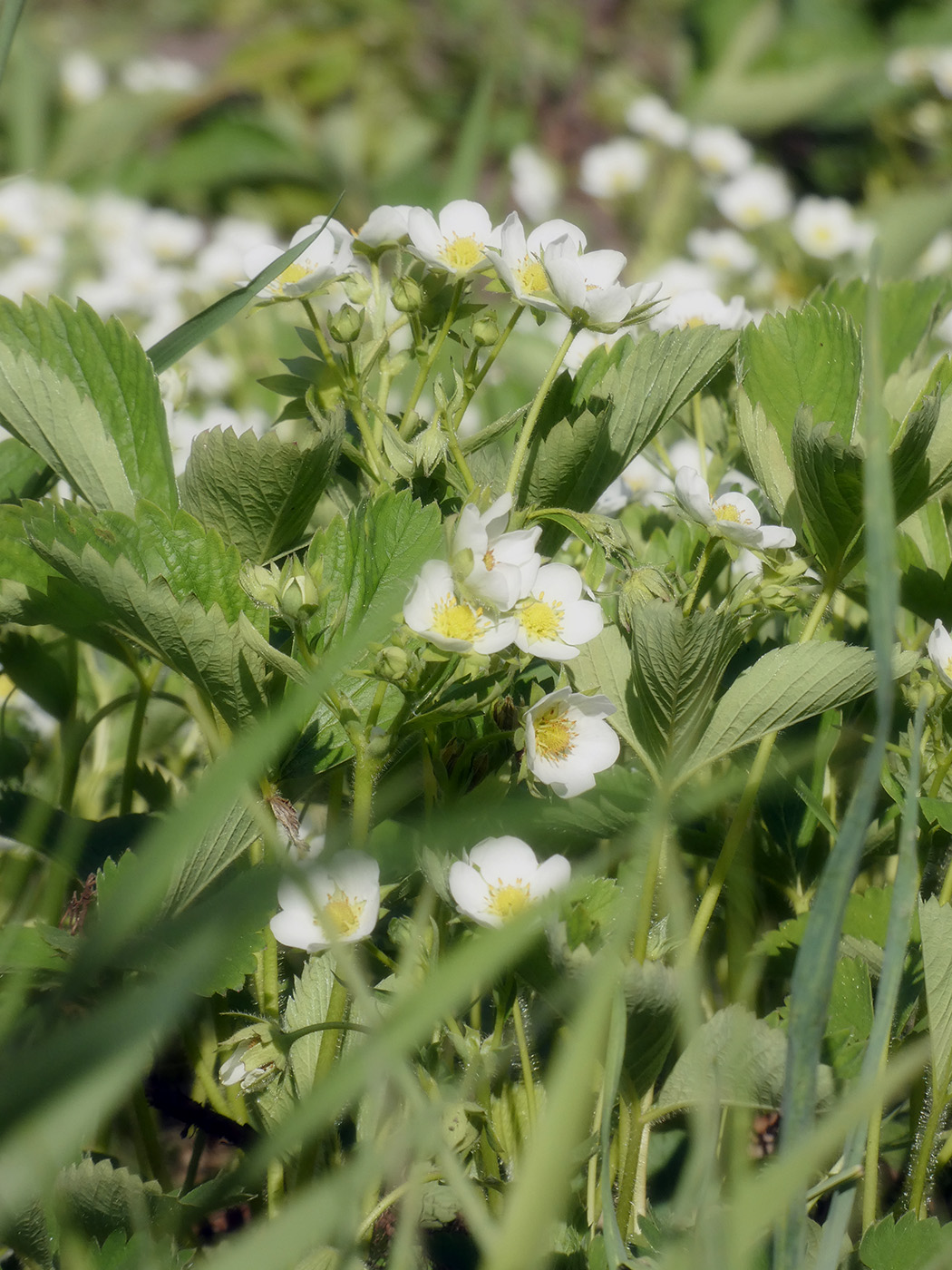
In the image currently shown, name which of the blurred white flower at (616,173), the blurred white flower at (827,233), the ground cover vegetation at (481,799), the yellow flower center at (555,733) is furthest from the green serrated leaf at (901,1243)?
the blurred white flower at (616,173)

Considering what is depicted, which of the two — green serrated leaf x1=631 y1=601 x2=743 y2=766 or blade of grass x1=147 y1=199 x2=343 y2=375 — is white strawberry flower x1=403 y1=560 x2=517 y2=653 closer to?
green serrated leaf x1=631 y1=601 x2=743 y2=766

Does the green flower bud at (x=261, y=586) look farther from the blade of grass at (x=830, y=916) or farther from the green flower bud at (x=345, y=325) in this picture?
the blade of grass at (x=830, y=916)

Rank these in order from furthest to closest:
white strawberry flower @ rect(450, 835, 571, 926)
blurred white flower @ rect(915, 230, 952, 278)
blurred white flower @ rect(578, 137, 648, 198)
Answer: blurred white flower @ rect(578, 137, 648, 198) → blurred white flower @ rect(915, 230, 952, 278) → white strawberry flower @ rect(450, 835, 571, 926)

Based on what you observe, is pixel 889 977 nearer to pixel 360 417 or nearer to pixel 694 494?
pixel 694 494

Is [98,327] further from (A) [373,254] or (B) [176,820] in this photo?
(B) [176,820]

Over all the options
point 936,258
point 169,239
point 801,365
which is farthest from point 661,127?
point 801,365

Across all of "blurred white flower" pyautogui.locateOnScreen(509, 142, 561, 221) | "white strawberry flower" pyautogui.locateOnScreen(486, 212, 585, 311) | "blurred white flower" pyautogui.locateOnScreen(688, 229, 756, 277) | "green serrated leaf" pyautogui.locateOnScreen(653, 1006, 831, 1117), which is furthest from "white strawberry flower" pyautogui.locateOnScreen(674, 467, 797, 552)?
"blurred white flower" pyautogui.locateOnScreen(509, 142, 561, 221)
